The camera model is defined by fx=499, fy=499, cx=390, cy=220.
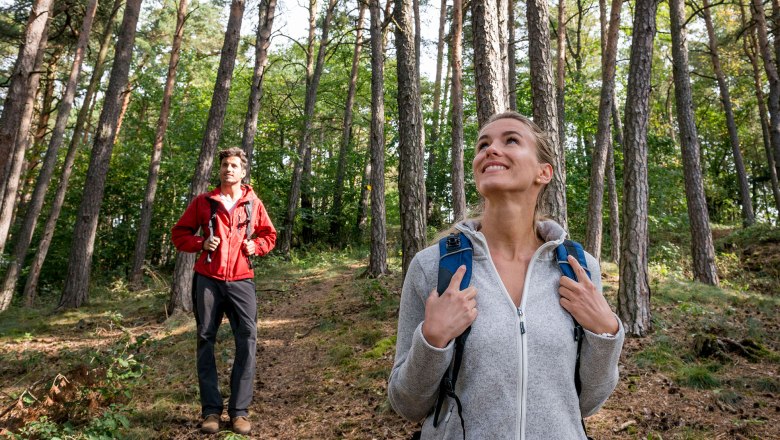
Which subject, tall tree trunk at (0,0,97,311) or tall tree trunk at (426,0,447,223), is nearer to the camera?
tall tree trunk at (0,0,97,311)

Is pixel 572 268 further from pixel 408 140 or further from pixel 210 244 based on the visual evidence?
pixel 408 140

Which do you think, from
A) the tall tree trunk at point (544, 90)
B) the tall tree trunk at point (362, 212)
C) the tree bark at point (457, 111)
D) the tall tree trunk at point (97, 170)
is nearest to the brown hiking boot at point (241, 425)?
the tall tree trunk at point (544, 90)

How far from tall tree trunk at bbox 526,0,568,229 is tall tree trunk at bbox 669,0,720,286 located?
7.15 metres

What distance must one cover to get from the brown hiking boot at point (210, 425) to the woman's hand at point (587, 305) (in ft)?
13.3

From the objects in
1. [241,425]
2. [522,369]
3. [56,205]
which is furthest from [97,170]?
[522,369]

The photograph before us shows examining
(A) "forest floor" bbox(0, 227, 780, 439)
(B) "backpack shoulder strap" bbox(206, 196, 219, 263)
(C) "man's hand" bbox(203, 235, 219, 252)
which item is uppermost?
(B) "backpack shoulder strap" bbox(206, 196, 219, 263)

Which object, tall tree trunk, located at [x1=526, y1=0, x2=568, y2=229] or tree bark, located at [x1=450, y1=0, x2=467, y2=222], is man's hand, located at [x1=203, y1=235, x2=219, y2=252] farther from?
tree bark, located at [x1=450, y1=0, x2=467, y2=222]

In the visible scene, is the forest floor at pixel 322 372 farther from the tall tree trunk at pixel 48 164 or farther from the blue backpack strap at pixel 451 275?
the blue backpack strap at pixel 451 275

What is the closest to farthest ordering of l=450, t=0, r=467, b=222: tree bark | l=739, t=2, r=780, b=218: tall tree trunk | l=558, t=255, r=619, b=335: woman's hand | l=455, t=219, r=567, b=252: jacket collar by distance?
l=558, t=255, r=619, b=335: woman's hand, l=455, t=219, r=567, b=252: jacket collar, l=450, t=0, r=467, b=222: tree bark, l=739, t=2, r=780, b=218: tall tree trunk

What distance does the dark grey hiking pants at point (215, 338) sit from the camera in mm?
4762

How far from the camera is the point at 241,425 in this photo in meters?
4.71

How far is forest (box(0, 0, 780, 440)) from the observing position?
17.8 feet

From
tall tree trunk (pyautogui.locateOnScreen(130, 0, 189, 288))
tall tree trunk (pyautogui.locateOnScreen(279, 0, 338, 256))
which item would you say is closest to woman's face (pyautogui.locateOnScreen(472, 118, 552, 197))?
tall tree trunk (pyautogui.locateOnScreen(130, 0, 189, 288))

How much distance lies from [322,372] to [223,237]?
2.68 metres
